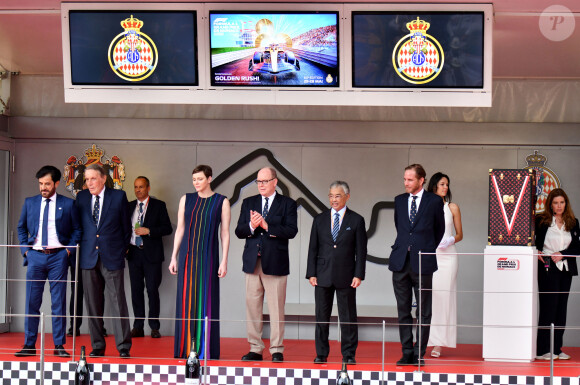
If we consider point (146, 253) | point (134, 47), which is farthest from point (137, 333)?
point (134, 47)

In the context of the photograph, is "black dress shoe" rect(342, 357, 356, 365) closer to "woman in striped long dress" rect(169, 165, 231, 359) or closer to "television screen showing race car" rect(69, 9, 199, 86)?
"woman in striped long dress" rect(169, 165, 231, 359)

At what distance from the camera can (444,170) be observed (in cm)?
827

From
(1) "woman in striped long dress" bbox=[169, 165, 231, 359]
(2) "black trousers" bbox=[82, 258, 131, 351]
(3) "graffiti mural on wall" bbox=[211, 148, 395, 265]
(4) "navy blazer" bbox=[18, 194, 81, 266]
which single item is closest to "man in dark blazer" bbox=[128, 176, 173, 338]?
(3) "graffiti mural on wall" bbox=[211, 148, 395, 265]

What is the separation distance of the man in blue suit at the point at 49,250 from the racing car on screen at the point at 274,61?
188 centimetres

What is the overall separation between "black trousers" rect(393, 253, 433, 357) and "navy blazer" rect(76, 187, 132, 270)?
221cm

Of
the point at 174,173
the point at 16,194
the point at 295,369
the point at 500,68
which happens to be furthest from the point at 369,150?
the point at 16,194

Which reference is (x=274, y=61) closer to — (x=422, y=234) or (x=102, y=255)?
(x=422, y=234)

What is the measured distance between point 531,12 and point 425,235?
2.05m

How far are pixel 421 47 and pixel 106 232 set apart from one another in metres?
2.90

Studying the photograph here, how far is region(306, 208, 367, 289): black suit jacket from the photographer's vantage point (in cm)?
631

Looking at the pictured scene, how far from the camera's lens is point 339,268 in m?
6.31

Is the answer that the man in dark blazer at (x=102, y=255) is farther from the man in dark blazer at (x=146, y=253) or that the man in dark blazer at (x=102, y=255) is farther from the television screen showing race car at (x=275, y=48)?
the man in dark blazer at (x=146, y=253)

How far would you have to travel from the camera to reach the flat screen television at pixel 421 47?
643cm

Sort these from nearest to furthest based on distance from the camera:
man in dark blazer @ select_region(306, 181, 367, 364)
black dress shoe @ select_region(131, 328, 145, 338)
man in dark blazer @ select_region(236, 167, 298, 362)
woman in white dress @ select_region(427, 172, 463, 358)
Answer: man in dark blazer @ select_region(306, 181, 367, 364)
man in dark blazer @ select_region(236, 167, 298, 362)
woman in white dress @ select_region(427, 172, 463, 358)
black dress shoe @ select_region(131, 328, 145, 338)
